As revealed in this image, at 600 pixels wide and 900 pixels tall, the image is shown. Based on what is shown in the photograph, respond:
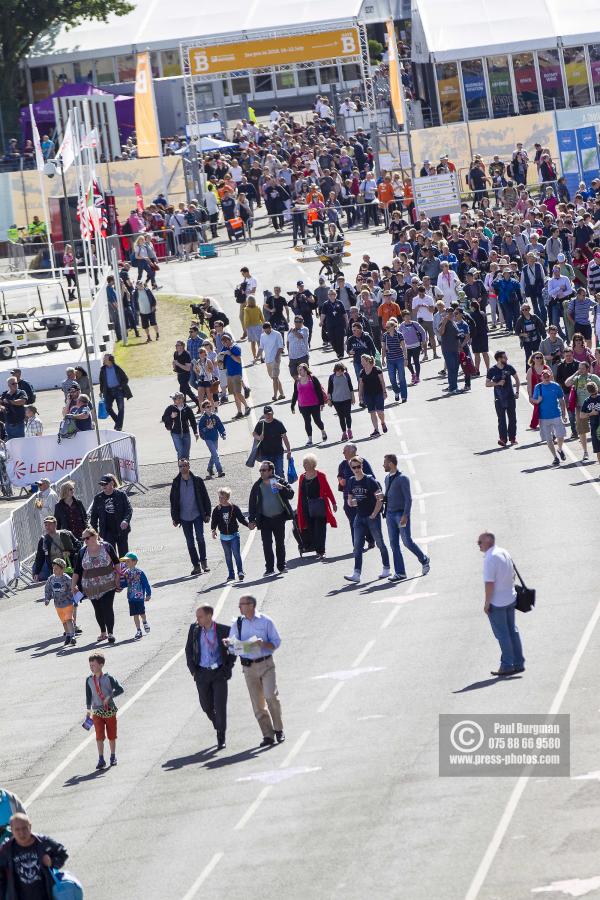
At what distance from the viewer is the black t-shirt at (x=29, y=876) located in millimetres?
11367

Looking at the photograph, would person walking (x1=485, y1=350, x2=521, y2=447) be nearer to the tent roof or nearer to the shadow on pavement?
the shadow on pavement

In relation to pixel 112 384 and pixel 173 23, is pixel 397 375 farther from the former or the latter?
pixel 173 23

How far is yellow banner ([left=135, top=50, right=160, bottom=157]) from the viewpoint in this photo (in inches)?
2217

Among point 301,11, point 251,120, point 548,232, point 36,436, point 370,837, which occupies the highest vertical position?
point 301,11

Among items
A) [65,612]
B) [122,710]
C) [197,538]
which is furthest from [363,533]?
[122,710]

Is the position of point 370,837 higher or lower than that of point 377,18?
lower

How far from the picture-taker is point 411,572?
75.8 feet

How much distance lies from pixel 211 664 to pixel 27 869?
5.69 m

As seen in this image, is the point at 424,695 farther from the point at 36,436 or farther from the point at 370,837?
the point at 36,436

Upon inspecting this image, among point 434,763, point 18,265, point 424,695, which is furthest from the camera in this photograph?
point 18,265

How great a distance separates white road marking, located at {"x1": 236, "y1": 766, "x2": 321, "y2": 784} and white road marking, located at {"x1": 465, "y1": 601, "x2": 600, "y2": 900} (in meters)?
2.12

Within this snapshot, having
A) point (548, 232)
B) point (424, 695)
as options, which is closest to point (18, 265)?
point (548, 232)

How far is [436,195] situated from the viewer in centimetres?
4550

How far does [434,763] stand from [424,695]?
2.15 meters
